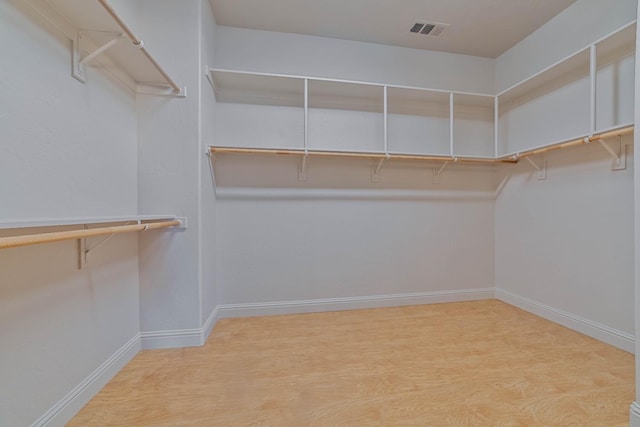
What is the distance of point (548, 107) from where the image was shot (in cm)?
236

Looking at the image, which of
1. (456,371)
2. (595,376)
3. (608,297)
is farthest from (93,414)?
(608,297)

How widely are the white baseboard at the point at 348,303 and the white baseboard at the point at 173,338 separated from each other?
0.49 m

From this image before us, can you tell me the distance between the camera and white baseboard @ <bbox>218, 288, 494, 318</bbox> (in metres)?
2.43

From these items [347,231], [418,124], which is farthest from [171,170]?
[418,124]

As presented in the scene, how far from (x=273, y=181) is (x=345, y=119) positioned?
3.09ft

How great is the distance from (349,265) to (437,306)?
101cm

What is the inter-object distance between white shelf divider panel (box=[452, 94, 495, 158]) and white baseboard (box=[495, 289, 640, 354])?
1512 millimetres

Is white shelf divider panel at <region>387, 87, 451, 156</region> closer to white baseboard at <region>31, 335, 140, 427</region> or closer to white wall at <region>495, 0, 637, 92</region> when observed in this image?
white wall at <region>495, 0, 637, 92</region>

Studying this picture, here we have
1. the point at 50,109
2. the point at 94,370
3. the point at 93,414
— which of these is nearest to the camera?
the point at 50,109

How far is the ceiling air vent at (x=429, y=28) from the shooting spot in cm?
236

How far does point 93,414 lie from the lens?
4.10ft

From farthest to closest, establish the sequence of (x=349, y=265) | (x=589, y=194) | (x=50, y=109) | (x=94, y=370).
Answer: (x=349, y=265)
(x=589, y=194)
(x=94, y=370)
(x=50, y=109)

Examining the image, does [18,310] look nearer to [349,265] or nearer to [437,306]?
[349,265]

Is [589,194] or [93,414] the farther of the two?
[589,194]
